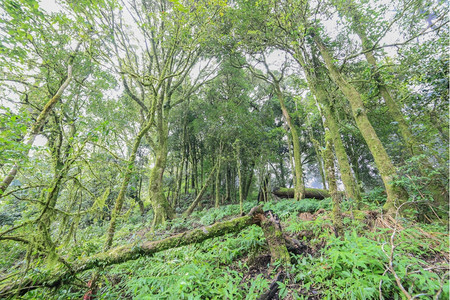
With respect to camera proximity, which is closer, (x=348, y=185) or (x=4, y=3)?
(x=4, y=3)

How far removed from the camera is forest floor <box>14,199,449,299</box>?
181 centimetres

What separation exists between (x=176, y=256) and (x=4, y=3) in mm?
5716

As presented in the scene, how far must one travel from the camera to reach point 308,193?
28.6 feet

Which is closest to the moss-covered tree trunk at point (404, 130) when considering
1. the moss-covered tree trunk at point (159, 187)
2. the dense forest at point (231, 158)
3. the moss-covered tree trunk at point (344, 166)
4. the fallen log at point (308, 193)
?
the dense forest at point (231, 158)

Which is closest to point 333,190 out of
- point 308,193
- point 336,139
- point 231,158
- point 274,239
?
point 274,239

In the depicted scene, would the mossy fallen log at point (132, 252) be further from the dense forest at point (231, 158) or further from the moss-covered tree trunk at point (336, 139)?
A: the moss-covered tree trunk at point (336, 139)

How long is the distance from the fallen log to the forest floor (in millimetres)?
4708

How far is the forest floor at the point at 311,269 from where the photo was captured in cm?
181

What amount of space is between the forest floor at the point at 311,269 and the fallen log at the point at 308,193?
4708 mm

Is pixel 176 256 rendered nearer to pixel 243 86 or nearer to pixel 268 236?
pixel 268 236

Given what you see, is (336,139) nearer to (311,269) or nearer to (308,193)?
(308,193)

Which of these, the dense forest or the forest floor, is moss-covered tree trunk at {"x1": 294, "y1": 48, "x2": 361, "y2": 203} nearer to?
the dense forest

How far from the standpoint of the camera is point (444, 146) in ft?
9.72

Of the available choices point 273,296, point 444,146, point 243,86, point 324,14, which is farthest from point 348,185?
point 243,86
